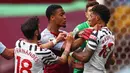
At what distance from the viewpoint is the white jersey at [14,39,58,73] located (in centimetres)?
772

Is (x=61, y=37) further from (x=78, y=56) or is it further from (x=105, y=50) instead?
(x=105, y=50)

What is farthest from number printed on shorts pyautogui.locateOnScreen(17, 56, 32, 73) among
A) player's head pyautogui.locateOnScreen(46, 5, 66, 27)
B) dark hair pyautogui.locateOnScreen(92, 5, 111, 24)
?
dark hair pyautogui.locateOnScreen(92, 5, 111, 24)

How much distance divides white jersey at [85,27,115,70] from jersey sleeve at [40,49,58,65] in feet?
1.28

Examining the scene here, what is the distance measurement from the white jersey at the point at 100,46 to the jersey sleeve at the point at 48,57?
0.39 meters

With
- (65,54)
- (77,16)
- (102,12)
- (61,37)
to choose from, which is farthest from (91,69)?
(77,16)

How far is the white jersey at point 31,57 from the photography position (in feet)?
25.3

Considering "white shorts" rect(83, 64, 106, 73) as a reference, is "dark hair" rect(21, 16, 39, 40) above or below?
above

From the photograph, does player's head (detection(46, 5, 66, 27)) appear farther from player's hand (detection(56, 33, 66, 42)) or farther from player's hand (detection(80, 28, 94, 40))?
player's hand (detection(80, 28, 94, 40))

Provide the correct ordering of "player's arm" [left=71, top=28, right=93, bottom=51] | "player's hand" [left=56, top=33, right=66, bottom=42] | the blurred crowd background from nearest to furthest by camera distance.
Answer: "player's arm" [left=71, top=28, right=93, bottom=51] → "player's hand" [left=56, top=33, right=66, bottom=42] → the blurred crowd background

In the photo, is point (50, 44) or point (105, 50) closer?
point (105, 50)

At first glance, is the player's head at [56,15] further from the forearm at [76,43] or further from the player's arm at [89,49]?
the player's arm at [89,49]

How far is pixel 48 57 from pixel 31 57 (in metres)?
0.18

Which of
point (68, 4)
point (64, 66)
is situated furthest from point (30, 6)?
point (64, 66)

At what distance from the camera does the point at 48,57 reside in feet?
25.5
